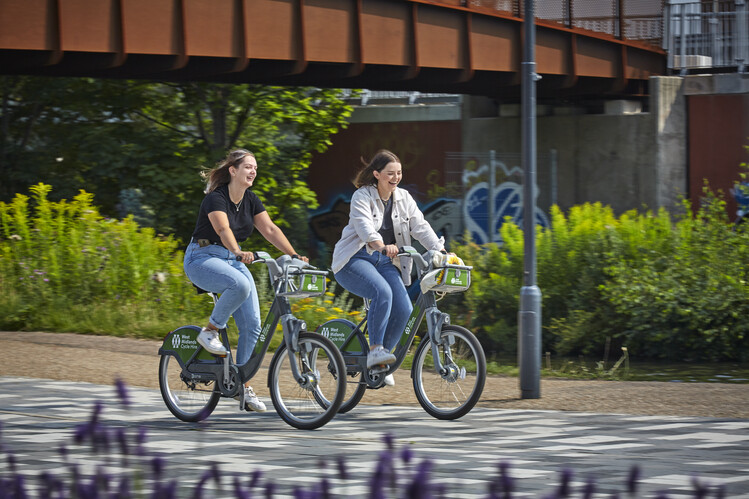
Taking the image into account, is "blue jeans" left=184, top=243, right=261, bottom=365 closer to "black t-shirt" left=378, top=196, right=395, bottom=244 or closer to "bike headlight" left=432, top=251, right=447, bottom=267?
"black t-shirt" left=378, top=196, right=395, bottom=244

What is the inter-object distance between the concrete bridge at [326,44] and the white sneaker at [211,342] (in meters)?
9.46

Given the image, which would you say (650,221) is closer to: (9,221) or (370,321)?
(9,221)

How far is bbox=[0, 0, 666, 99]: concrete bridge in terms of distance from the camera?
1659 cm

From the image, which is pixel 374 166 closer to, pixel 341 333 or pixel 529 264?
pixel 341 333

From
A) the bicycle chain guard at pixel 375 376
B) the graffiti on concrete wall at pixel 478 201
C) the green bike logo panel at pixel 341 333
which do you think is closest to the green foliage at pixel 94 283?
the green bike logo panel at pixel 341 333

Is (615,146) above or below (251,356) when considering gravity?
above

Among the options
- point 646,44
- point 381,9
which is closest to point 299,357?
point 381,9

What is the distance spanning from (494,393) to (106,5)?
32.1 ft

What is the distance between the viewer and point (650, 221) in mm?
18500

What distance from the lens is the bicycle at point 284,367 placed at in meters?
7.27

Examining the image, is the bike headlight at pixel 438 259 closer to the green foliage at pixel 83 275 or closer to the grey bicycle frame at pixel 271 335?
the grey bicycle frame at pixel 271 335

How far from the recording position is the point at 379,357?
7672mm

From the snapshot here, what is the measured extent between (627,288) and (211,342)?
9.80 meters

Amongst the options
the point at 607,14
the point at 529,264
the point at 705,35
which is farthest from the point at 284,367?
the point at 705,35
